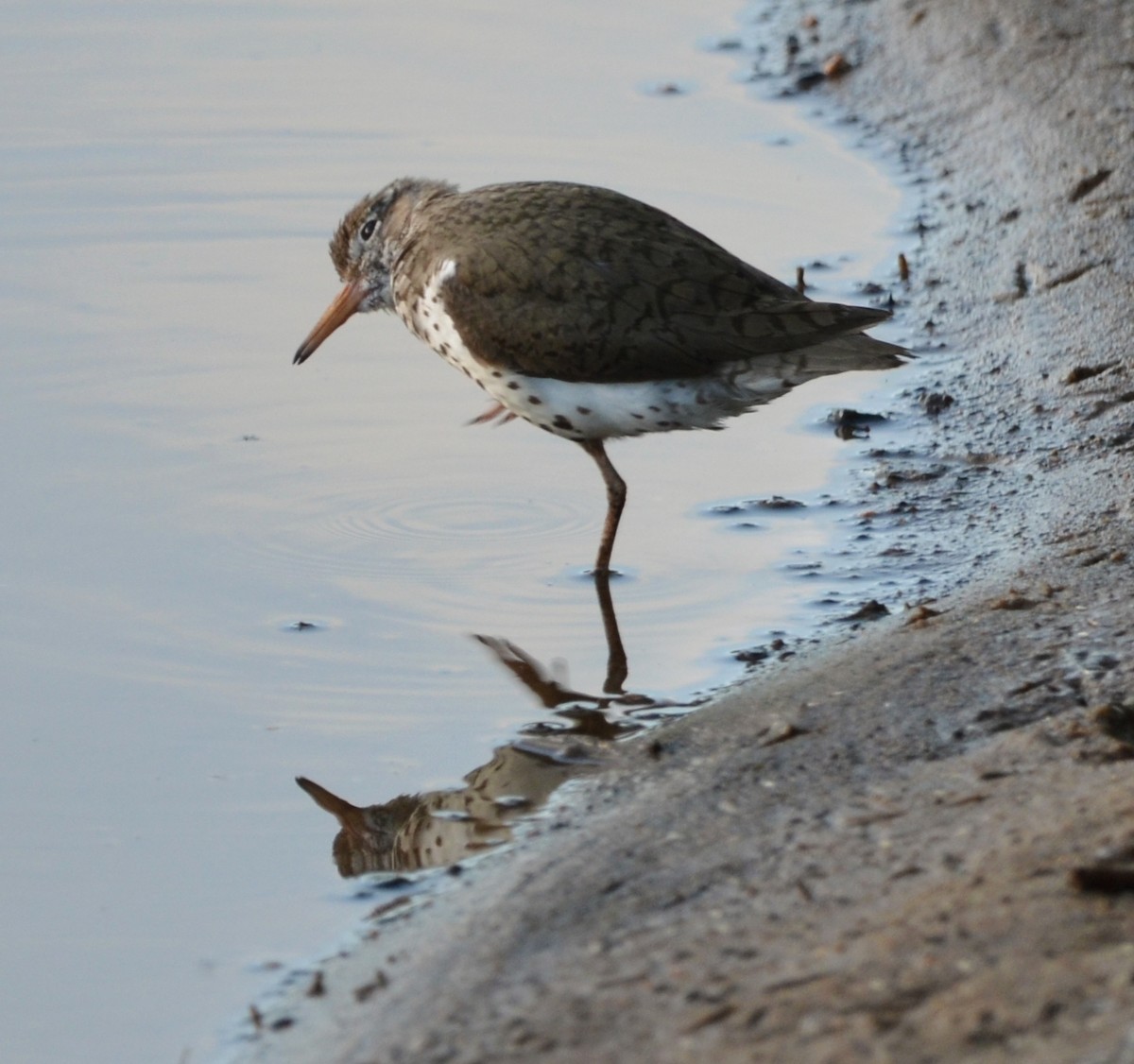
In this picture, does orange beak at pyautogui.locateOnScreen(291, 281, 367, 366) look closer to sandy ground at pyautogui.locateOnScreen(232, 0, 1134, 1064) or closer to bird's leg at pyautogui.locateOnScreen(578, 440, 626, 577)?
bird's leg at pyautogui.locateOnScreen(578, 440, 626, 577)

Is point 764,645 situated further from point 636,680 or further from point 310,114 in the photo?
point 310,114

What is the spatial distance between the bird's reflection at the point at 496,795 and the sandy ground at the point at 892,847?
0.17 m

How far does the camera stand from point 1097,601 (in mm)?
5152

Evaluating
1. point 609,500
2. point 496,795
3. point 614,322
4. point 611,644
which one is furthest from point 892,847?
point 609,500

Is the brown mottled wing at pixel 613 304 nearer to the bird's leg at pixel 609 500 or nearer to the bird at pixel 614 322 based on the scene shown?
the bird at pixel 614 322

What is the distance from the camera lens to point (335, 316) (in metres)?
7.12

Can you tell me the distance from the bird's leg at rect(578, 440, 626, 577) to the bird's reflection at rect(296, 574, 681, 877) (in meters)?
0.69

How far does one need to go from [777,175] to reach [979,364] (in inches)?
98.1

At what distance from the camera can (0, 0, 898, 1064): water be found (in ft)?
14.8

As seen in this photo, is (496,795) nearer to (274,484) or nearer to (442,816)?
(442,816)

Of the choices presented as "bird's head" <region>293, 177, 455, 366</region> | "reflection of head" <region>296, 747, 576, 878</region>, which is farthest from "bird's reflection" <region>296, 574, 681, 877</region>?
"bird's head" <region>293, 177, 455, 366</region>

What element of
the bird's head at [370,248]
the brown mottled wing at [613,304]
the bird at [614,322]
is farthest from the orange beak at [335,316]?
the brown mottled wing at [613,304]

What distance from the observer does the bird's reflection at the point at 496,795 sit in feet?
14.8

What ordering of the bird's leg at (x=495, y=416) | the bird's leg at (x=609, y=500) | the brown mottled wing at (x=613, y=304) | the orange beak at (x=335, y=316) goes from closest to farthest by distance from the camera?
the brown mottled wing at (x=613, y=304) < the bird's leg at (x=609, y=500) < the bird's leg at (x=495, y=416) < the orange beak at (x=335, y=316)
